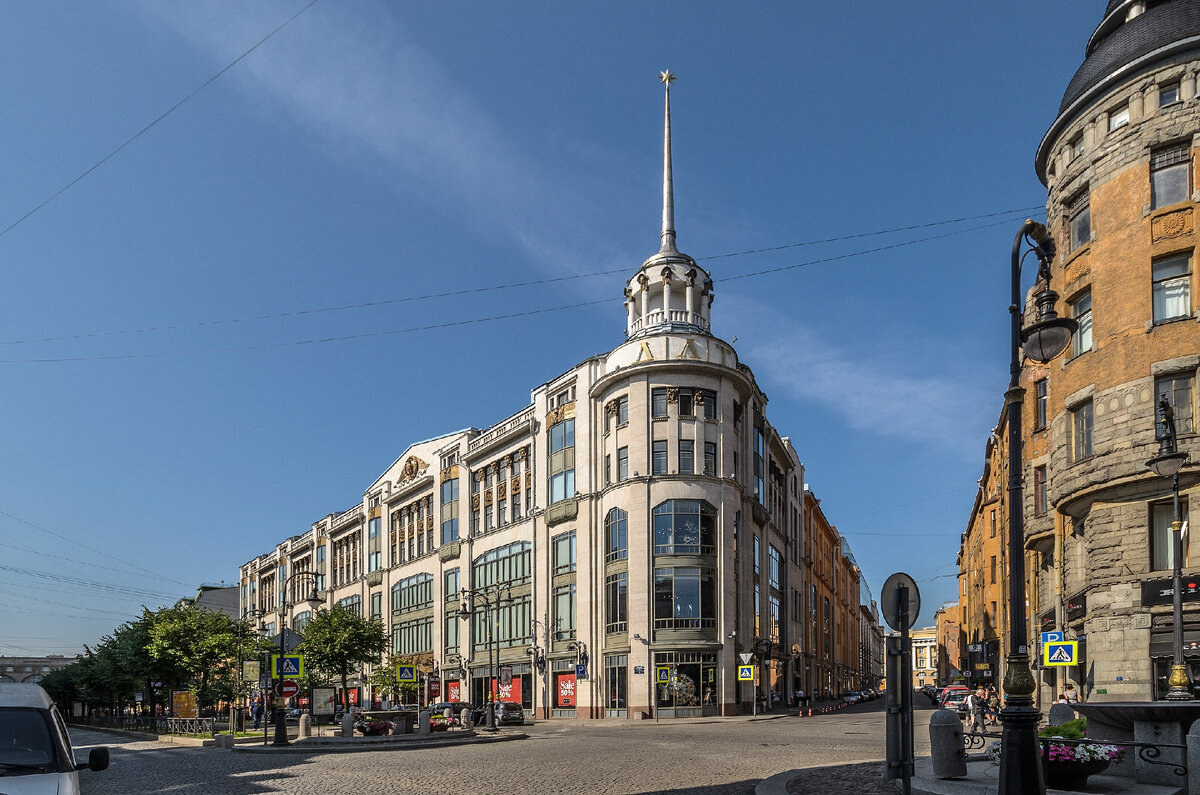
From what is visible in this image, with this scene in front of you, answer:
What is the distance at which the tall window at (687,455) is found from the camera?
54875 mm


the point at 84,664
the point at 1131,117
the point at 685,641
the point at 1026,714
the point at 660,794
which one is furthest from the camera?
the point at 84,664

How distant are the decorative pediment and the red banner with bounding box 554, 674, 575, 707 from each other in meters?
25.5

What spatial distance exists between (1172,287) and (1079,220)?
184 inches

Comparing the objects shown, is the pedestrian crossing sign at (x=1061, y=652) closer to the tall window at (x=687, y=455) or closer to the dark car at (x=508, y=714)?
the dark car at (x=508, y=714)

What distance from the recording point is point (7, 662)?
568 ft

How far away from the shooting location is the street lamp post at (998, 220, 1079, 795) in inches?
395

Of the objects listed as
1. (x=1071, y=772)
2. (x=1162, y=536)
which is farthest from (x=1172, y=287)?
(x=1071, y=772)

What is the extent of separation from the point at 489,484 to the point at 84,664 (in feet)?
141

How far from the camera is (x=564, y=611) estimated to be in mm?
59594

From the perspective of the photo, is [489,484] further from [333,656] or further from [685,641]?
[685,641]

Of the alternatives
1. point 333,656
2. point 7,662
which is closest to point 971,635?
point 333,656

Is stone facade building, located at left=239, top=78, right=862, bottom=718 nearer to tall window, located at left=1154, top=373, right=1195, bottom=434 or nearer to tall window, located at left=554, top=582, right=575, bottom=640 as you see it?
tall window, located at left=554, top=582, right=575, bottom=640

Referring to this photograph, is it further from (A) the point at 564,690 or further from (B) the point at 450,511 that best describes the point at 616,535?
(B) the point at 450,511

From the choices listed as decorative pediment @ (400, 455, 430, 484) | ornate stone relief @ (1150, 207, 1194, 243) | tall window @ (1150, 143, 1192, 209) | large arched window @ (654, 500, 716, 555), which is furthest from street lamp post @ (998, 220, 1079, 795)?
decorative pediment @ (400, 455, 430, 484)
